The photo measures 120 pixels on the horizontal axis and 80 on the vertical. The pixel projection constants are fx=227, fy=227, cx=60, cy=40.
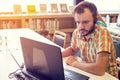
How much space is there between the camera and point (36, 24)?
479cm

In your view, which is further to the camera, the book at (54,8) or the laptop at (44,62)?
the book at (54,8)

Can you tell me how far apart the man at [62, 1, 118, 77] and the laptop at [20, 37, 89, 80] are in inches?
7.0

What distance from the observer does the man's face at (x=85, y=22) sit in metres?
2.06

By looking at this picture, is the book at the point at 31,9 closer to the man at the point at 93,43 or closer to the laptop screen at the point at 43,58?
the man at the point at 93,43

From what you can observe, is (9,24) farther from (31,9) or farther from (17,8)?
(31,9)

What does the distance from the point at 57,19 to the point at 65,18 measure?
0.23 m

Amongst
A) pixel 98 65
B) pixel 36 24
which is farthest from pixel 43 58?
pixel 36 24

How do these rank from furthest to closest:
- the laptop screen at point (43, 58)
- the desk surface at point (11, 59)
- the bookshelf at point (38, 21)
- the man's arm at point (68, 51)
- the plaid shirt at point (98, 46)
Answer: the bookshelf at point (38, 21) → the man's arm at point (68, 51) → the plaid shirt at point (98, 46) → the desk surface at point (11, 59) → the laptop screen at point (43, 58)

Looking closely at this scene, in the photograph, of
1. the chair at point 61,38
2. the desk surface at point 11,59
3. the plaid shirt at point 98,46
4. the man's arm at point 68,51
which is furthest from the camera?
the chair at point 61,38

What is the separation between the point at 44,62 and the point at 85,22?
66cm

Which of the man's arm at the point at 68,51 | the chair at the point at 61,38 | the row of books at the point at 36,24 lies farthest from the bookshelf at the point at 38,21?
the man's arm at the point at 68,51

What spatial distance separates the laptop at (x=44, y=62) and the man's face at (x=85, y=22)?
0.43 m

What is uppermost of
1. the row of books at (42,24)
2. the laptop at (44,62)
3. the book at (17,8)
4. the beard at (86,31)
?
the book at (17,8)

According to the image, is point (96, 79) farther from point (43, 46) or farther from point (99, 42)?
point (43, 46)
